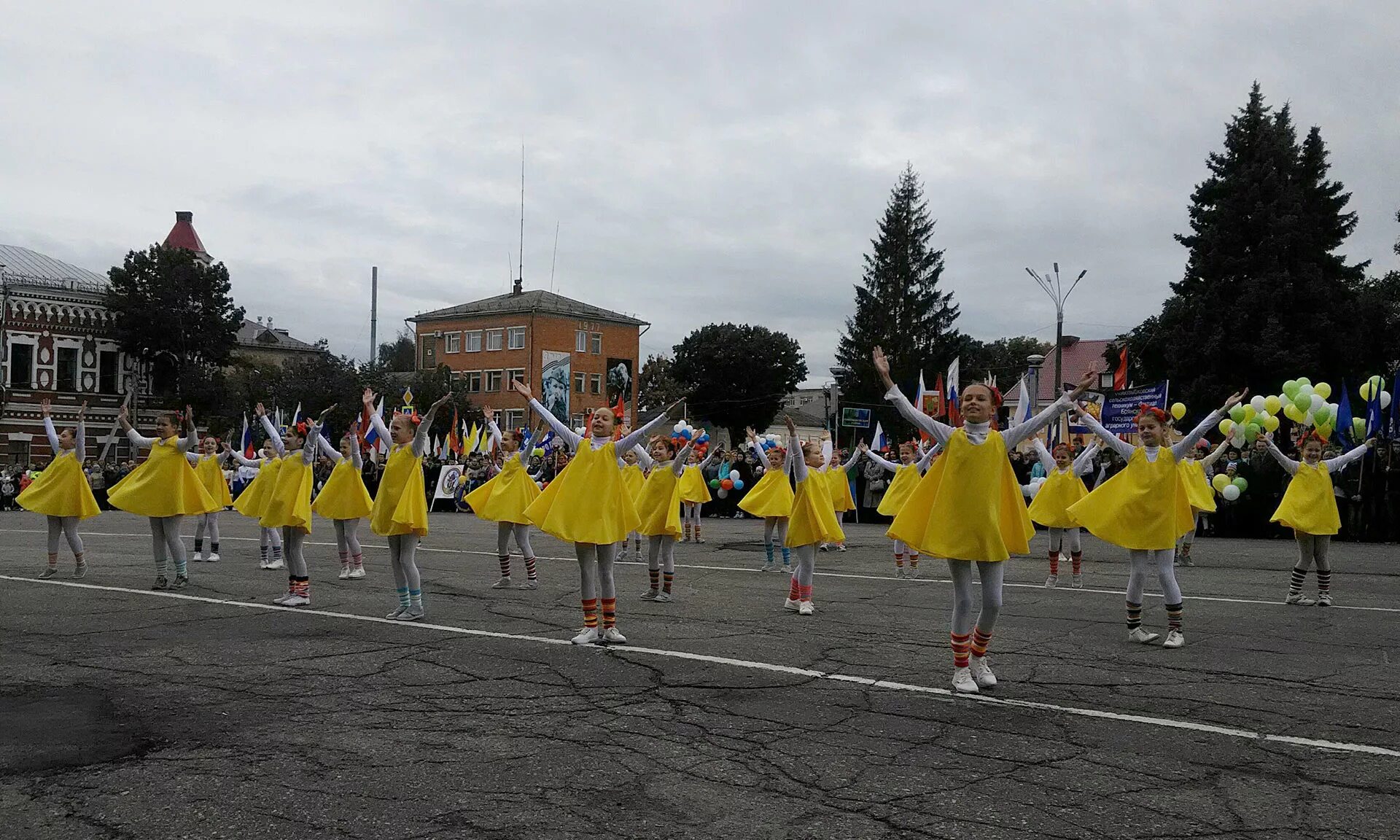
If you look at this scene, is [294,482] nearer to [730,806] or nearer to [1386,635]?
[730,806]

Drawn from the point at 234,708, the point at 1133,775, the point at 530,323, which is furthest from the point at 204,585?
the point at 530,323

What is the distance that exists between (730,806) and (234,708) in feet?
11.9

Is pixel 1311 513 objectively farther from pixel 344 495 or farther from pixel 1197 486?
pixel 344 495

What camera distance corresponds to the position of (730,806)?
5.29 m

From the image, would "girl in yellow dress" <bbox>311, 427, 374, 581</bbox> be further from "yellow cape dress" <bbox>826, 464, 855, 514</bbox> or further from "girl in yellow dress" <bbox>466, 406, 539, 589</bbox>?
"yellow cape dress" <bbox>826, 464, 855, 514</bbox>

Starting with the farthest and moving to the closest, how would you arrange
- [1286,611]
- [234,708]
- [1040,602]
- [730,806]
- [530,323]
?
[530,323], [1040,602], [1286,611], [234,708], [730,806]

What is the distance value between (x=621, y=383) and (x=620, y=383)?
86 millimetres

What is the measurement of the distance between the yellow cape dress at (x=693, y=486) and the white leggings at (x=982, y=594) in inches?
500

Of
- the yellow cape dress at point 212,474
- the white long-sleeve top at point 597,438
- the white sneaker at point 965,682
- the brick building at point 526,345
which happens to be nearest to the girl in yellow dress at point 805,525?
the white long-sleeve top at point 597,438

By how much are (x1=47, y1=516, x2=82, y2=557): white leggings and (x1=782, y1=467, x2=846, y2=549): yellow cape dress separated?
30.7 feet

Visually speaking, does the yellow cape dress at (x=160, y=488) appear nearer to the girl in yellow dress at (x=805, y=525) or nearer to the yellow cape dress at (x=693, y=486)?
the girl in yellow dress at (x=805, y=525)

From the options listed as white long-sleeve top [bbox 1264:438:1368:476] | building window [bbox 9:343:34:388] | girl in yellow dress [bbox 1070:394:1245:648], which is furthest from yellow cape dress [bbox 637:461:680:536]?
building window [bbox 9:343:34:388]

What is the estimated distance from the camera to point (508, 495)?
50.0 ft

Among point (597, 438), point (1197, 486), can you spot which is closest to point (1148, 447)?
point (597, 438)
